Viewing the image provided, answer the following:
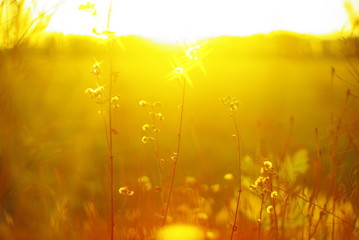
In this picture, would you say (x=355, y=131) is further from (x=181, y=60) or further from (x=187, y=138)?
(x=187, y=138)

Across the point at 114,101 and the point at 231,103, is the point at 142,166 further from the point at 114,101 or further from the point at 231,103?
the point at 231,103

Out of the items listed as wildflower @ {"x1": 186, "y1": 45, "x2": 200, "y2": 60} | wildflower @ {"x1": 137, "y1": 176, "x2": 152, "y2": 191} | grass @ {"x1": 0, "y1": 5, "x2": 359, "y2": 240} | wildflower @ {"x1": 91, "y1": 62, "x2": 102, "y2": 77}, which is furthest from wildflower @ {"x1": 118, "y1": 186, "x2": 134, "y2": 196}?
wildflower @ {"x1": 186, "y1": 45, "x2": 200, "y2": 60}

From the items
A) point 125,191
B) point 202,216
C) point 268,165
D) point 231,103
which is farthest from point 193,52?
point 202,216

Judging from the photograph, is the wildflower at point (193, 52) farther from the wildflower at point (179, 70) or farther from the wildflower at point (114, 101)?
the wildflower at point (114, 101)

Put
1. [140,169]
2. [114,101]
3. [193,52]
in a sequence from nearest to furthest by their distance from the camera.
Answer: [193,52]
[114,101]
[140,169]

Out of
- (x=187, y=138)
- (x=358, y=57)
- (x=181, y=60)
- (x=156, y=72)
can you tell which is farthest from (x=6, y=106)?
(x=156, y=72)

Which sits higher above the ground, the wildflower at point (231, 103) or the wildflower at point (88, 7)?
the wildflower at point (88, 7)

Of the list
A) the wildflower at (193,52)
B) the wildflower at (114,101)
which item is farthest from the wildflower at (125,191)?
the wildflower at (193,52)

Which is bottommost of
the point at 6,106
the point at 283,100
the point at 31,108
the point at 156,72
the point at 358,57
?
the point at 283,100

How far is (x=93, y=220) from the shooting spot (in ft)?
7.75

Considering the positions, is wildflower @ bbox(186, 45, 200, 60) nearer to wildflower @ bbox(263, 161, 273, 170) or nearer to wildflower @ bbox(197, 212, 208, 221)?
wildflower @ bbox(263, 161, 273, 170)

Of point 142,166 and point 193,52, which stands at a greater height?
point 193,52

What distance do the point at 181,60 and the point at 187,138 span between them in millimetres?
6462

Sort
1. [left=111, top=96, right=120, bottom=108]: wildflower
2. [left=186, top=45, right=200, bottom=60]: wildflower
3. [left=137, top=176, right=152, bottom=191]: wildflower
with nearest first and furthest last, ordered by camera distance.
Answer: [left=186, top=45, right=200, bottom=60]: wildflower → [left=111, top=96, right=120, bottom=108]: wildflower → [left=137, top=176, right=152, bottom=191]: wildflower
